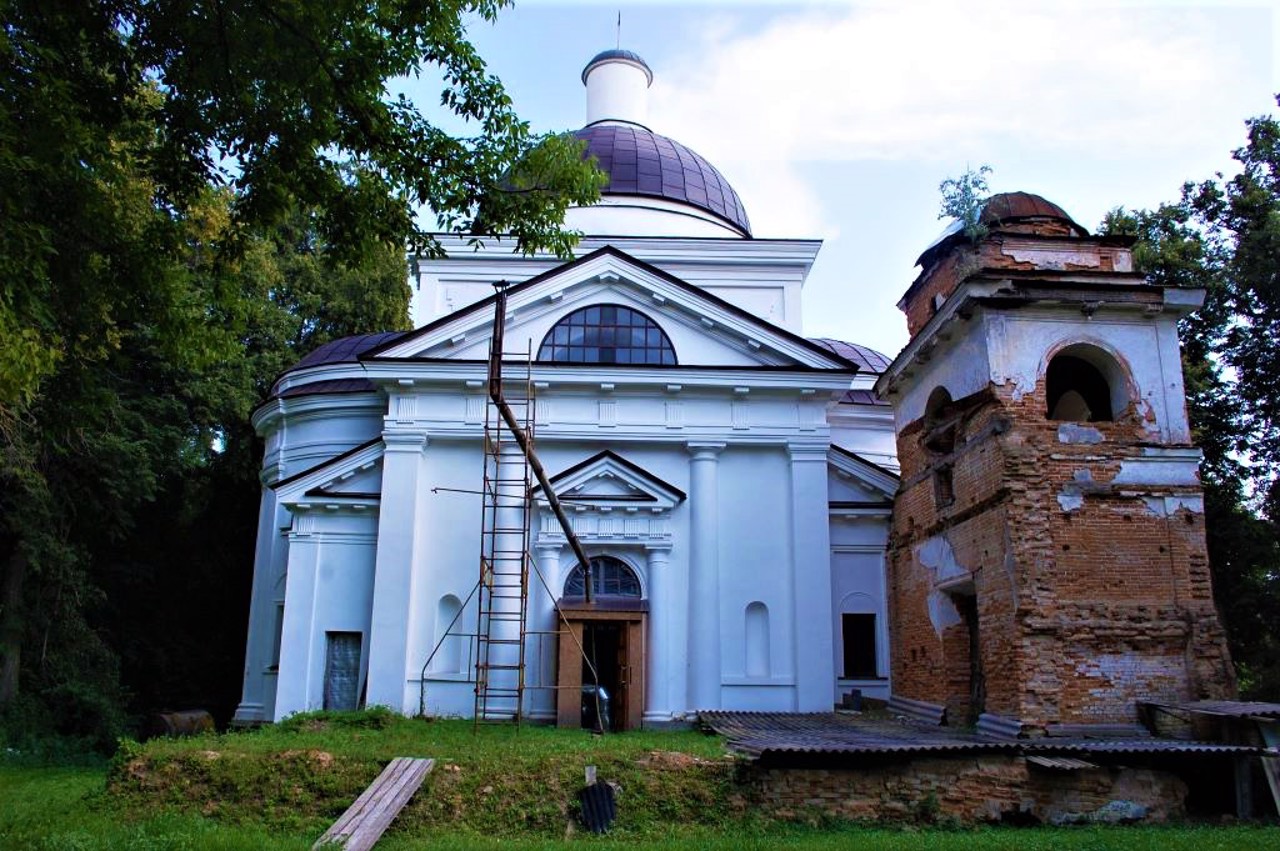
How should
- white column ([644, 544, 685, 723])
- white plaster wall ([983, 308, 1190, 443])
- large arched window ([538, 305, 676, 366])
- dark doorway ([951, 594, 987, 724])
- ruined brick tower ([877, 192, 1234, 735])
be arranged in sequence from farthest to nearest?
large arched window ([538, 305, 676, 366]), white column ([644, 544, 685, 723]), dark doorway ([951, 594, 987, 724]), white plaster wall ([983, 308, 1190, 443]), ruined brick tower ([877, 192, 1234, 735])

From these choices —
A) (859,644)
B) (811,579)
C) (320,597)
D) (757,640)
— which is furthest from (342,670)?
(859,644)

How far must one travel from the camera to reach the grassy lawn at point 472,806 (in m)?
9.00

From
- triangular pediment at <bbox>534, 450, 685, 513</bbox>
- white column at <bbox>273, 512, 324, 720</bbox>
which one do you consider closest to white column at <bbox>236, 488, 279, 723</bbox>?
white column at <bbox>273, 512, 324, 720</bbox>

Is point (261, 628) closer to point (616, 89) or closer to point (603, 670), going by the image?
point (603, 670)

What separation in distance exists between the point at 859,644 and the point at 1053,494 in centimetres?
659

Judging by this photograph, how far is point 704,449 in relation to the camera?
17922 millimetres

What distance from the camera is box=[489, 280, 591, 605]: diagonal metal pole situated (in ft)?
45.7

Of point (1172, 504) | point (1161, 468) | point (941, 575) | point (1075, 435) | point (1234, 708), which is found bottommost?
point (1234, 708)

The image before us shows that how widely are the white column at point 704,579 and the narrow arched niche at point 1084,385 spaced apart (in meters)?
5.90

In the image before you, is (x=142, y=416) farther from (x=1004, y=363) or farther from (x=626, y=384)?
(x=1004, y=363)

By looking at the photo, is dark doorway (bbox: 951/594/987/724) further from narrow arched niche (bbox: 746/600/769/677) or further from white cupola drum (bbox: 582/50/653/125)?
white cupola drum (bbox: 582/50/653/125)

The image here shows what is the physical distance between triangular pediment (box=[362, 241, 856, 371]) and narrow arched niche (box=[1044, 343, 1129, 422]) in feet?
12.0

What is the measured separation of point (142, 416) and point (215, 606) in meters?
6.80

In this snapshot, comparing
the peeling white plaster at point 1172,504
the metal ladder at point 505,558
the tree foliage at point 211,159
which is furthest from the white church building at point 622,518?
the tree foliage at point 211,159
